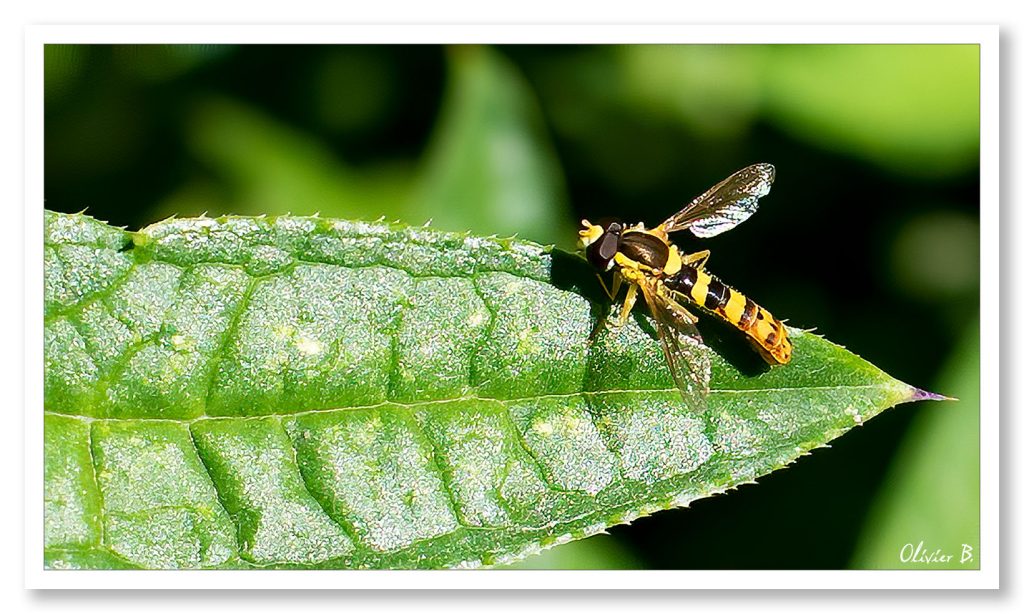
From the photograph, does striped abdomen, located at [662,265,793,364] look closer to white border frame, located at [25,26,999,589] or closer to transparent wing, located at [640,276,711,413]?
transparent wing, located at [640,276,711,413]

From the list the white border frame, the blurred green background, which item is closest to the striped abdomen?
the blurred green background

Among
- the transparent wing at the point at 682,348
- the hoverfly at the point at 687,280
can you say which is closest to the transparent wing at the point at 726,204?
the hoverfly at the point at 687,280

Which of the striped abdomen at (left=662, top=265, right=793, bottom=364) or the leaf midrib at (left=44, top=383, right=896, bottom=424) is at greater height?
the striped abdomen at (left=662, top=265, right=793, bottom=364)

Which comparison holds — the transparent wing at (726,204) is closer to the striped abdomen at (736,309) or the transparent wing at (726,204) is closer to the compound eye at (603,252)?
the striped abdomen at (736,309)
